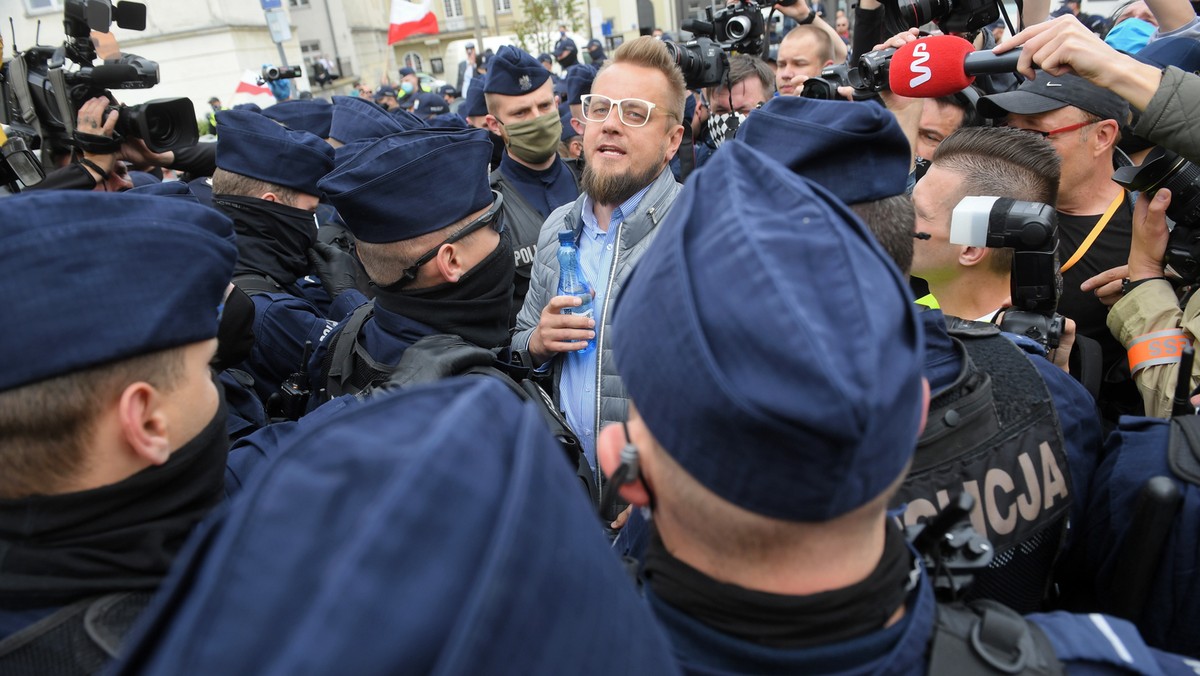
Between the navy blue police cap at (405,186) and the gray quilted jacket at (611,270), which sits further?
the gray quilted jacket at (611,270)

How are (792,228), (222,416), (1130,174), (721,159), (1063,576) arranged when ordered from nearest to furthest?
(792,228) < (721,159) < (222,416) < (1063,576) < (1130,174)

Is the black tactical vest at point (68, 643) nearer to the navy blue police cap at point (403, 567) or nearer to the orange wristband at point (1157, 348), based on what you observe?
the navy blue police cap at point (403, 567)

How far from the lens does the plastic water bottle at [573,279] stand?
283 centimetres

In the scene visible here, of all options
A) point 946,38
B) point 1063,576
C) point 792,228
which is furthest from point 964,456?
point 946,38

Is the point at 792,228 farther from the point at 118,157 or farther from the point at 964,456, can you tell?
the point at 118,157

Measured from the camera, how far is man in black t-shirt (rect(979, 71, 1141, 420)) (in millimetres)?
2797

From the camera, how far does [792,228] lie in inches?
37.4

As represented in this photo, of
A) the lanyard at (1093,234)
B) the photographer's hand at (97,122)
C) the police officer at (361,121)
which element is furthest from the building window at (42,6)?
the lanyard at (1093,234)

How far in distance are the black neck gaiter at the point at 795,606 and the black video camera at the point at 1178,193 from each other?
1667 mm

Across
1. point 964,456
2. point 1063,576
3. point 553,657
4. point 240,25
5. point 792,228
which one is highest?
point 240,25

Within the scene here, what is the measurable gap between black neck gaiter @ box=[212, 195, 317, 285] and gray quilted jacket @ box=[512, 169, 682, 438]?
119cm

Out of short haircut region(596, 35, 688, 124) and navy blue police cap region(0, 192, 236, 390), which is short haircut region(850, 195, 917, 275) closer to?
navy blue police cap region(0, 192, 236, 390)

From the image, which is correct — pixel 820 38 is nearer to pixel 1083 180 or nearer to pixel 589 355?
pixel 1083 180

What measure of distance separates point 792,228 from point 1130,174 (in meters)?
1.77
